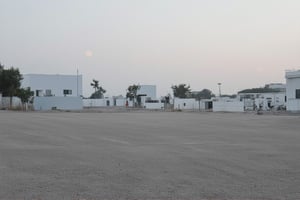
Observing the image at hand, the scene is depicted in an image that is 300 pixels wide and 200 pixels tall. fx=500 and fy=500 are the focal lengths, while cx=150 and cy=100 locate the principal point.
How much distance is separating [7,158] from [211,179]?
6.26 m

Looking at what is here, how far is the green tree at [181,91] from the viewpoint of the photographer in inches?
5930

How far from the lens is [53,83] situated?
372 feet

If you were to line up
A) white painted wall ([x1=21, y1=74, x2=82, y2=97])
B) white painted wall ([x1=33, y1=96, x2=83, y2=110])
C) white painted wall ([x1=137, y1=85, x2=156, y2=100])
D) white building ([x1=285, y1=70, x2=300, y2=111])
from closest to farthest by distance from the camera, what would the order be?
white building ([x1=285, y1=70, x2=300, y2=111]) < white painted wall ([x1=33, y1=96, x2=83, y2=110]) < white painted wall ([x1=21, y1=74, x2=82, y2=97]) < white painted wall ([x1=137, y1=85, x2=156, y2=100])

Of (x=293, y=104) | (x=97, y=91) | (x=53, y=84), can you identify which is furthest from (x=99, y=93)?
(x=293, y=104)

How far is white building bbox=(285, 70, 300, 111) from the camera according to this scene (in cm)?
6944

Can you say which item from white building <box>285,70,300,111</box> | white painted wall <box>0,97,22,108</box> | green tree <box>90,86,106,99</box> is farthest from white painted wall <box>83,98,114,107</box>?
white building <box>285,70,300,111</box>

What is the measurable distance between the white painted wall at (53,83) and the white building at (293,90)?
5778cm

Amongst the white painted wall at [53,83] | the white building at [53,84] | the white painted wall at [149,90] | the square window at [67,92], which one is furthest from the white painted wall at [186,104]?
the white painted wall at [149,90]

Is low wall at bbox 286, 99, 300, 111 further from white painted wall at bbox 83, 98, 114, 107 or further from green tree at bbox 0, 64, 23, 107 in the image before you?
white painted wall at bbox 83, 98, 114, 107

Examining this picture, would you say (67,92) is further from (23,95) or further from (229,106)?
(229,106)

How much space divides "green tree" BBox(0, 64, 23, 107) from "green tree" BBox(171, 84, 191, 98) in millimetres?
80120

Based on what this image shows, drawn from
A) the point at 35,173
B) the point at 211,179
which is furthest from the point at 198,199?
the point at 35,173

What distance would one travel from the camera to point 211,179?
10.8 metres

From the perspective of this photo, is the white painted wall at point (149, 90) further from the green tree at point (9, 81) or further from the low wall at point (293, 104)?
the low wall at point (293, 104)
